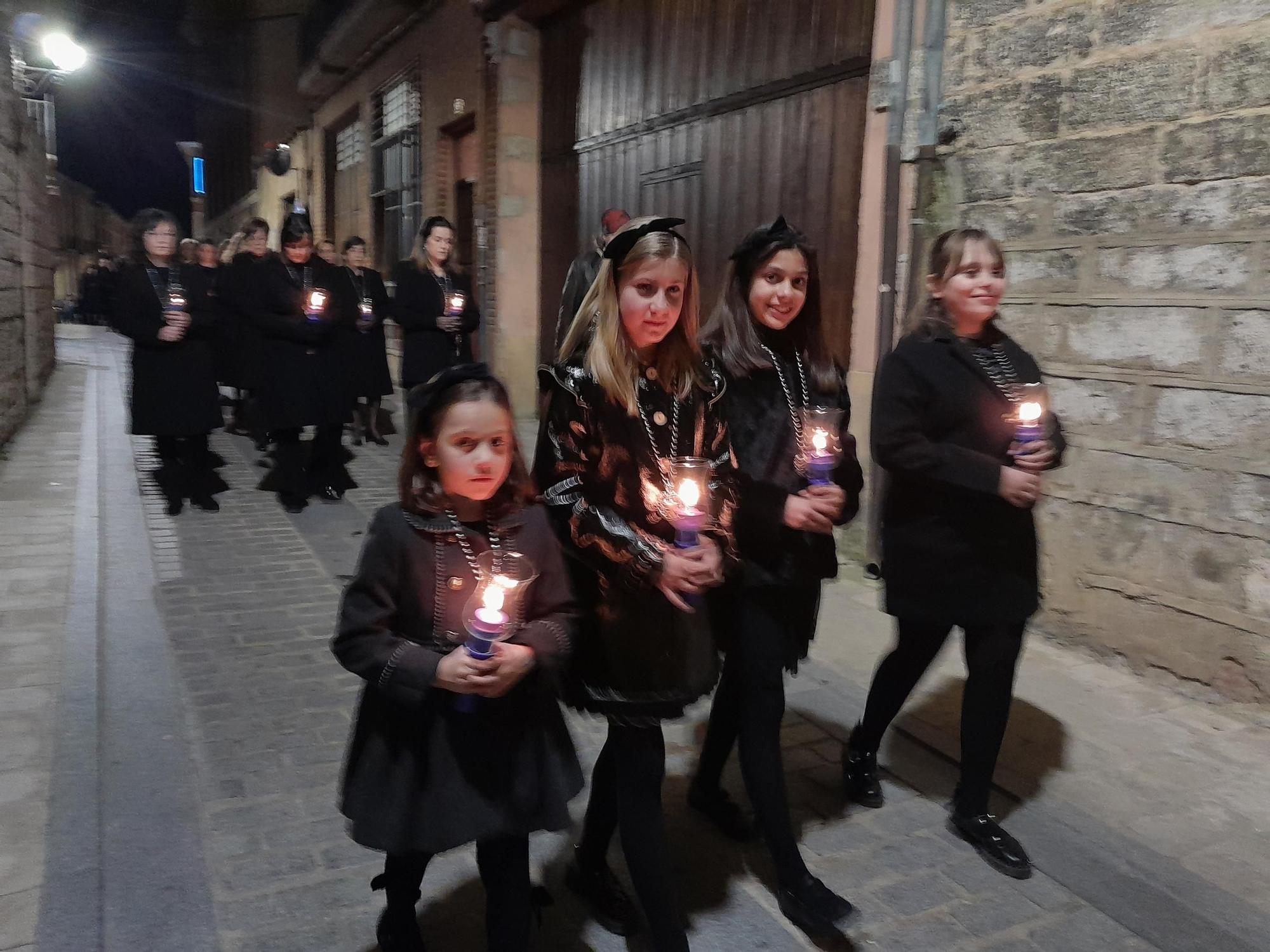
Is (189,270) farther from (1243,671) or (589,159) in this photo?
(1243,671)

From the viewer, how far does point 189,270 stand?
6.97 meters

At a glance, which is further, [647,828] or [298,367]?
[298,367]

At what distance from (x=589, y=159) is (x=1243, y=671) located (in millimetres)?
7637

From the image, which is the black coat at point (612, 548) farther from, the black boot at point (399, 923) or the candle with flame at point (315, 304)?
the candle with flame at point (315, 304)

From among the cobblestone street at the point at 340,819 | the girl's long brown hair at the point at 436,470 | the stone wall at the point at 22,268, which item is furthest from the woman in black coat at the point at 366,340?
the girl's long brown hair at the point at 436,470

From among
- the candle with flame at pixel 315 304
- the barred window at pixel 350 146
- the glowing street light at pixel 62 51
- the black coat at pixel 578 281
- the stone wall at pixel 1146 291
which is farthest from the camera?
the barred window at pixel 350 146

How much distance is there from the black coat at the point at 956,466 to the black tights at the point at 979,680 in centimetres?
7

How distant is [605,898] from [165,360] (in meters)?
5.52

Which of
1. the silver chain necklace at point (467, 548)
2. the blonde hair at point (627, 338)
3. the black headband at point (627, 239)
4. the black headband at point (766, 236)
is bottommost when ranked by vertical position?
the silver chain necklace at point (467, 548)

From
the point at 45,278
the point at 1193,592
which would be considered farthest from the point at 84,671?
the point at 45,278

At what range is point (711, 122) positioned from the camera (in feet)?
25.4

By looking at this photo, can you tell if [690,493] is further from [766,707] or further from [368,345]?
[368,345]

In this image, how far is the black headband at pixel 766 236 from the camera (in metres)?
2.72

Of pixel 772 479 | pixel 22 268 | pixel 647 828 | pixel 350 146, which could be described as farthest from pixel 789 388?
pixel 350 146
